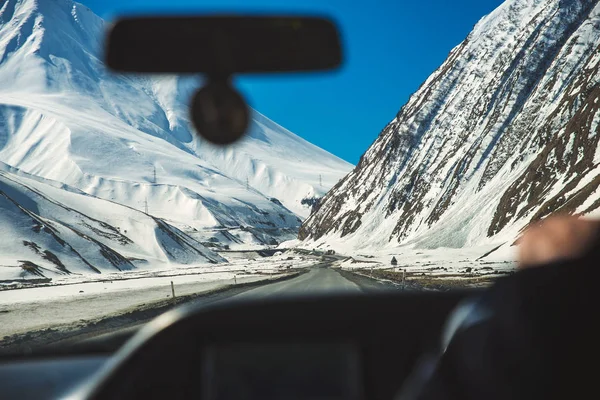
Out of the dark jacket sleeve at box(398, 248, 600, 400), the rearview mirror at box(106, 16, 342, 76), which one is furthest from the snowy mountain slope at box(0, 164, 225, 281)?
the dark jacket sleeve at box(398, 248, 600, 400)

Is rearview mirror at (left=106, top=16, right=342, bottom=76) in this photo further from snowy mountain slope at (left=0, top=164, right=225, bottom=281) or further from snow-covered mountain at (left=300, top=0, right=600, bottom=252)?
snowy mountain slope at (left=0, top=164, right=225, bottom=281)

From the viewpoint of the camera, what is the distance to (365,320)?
2471mm

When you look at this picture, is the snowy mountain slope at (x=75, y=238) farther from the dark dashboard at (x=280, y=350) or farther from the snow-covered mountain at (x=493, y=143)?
the dark dashboard at (x=280, y=350)

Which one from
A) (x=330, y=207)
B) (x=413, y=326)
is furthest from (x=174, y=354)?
(x=330, y=207)

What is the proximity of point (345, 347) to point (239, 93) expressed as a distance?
161 cm

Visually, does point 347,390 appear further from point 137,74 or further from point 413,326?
point 137,74

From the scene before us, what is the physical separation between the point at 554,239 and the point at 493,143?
92871mm

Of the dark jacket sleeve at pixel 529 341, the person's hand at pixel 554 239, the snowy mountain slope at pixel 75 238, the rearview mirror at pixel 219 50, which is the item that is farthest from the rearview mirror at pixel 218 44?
the snowy mountain slope at pixel 75 238

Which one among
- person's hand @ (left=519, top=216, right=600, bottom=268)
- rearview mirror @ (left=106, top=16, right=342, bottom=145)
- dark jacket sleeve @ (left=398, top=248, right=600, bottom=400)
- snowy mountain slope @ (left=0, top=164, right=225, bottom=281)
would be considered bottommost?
dark jacket sleeve @ (left=398, top=248, right=600, bottom=400)

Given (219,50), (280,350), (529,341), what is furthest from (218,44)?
(529,341)

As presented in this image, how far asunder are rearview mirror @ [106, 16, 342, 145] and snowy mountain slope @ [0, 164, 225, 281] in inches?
2848

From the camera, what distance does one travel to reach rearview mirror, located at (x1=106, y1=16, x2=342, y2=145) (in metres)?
3.38

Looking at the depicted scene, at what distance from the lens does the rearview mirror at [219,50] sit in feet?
11.1

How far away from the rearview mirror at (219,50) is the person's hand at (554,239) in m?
1.51
